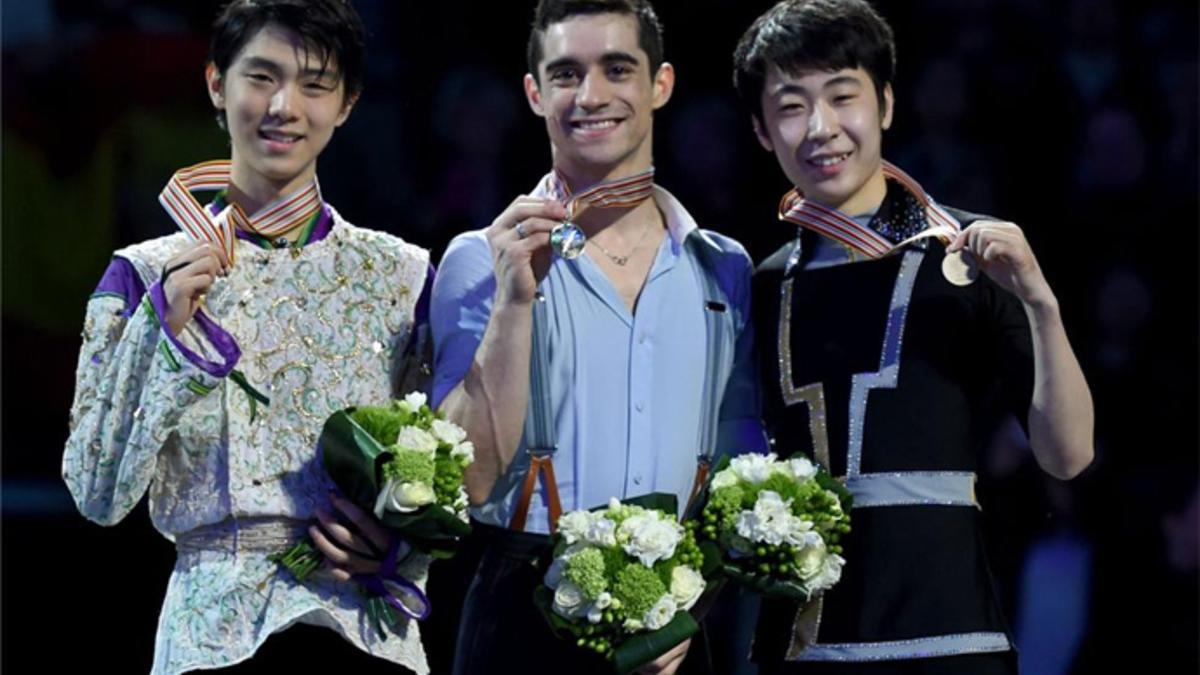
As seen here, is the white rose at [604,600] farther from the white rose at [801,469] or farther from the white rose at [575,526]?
the white rose at [801,469]

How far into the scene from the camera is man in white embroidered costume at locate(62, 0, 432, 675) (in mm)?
3432

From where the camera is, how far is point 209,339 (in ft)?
11.4

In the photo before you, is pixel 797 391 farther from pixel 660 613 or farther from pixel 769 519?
pixel 660 613

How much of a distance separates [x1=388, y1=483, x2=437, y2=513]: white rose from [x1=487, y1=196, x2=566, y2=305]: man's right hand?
0.41 metres

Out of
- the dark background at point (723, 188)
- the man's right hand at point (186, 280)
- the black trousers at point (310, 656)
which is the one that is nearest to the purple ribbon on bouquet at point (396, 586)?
the black trousers at point (310, 656)

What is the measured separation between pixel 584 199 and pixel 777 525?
79 centimetres

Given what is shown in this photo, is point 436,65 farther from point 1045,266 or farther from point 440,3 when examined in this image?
point 1045,266

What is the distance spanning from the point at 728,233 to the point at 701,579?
98.4 inches

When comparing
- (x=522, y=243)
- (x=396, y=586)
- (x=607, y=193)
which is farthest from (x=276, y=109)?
(x=396, y=586)

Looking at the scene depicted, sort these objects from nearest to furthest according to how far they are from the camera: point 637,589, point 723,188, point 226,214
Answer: point 637,589, point 226,214, point 723,188

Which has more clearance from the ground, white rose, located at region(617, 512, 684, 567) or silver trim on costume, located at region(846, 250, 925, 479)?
silver trim on costume, located at region(846, 250, 925, 479)

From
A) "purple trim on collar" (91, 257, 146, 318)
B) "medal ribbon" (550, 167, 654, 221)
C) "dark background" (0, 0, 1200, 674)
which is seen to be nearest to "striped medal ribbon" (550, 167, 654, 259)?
"medal ribbon" (550, 167, 654, 221)

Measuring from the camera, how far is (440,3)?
6.09 m

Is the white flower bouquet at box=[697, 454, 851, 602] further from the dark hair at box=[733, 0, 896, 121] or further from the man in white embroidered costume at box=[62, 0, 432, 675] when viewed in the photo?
the dark hair at box=[733, 0, 896, 121]
